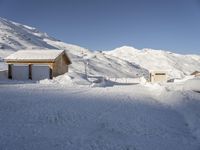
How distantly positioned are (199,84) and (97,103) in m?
8.58

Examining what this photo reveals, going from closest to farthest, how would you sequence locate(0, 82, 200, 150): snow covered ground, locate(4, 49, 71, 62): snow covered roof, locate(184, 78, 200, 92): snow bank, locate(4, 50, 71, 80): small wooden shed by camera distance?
1. locate(0, 82, 200, 150): snow covered ground
2. locate(184, 78, 200, 92): snow bank
3. locate(4, 50, 71, 80): small wooden shed
4. locate(4, 49, 71, 62): snow covered roof

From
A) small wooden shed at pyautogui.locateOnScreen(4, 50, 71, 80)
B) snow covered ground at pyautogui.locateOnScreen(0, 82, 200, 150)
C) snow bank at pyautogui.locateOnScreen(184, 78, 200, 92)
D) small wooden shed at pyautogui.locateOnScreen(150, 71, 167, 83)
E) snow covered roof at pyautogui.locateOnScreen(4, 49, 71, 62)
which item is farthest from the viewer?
small wooden shed at pyautogui.locateOnScreen(150, 71, 167, 83)

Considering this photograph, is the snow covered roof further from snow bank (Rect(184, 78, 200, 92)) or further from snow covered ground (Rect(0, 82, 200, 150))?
snow covered ground (Rect(0, 82, 200, 150))

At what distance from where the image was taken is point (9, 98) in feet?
52.2

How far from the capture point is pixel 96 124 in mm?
12047

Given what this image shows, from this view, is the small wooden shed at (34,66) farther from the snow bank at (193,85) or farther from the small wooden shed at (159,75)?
the small wooden shed at (159,75)

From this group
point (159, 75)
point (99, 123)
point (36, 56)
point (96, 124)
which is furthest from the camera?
point (159, 75)

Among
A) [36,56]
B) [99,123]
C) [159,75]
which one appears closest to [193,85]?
[99,123]

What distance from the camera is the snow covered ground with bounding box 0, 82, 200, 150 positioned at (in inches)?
394

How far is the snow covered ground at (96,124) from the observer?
10.0m

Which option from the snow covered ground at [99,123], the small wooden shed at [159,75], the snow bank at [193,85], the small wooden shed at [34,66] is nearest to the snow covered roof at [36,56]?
the small wooden shed at [34,66]

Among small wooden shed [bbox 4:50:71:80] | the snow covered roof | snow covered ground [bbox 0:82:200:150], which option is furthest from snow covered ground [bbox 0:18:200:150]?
the snow covered roof

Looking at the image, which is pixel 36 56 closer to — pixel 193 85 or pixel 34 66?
pixel 34 66

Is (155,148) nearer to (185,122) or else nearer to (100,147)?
(100,147)
